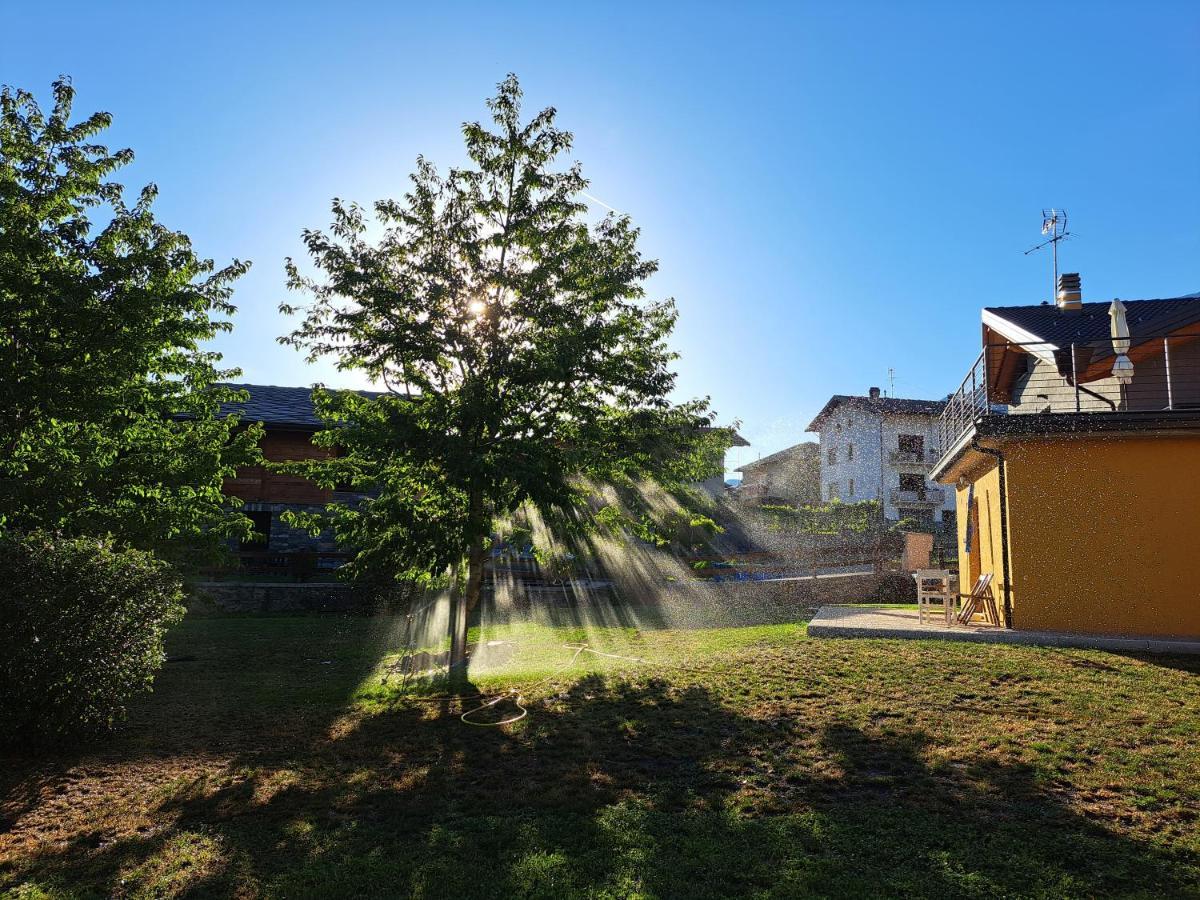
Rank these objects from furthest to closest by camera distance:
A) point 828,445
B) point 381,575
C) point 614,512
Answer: point 828,445 → point 381,575 → point 614,512

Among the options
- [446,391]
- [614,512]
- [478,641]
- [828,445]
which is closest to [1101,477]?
[614,512]

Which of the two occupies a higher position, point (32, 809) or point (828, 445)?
point (828, 445)

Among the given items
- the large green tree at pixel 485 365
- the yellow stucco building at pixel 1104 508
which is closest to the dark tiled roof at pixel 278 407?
the large green tree at pixel 485 365

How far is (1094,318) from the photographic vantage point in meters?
15.6

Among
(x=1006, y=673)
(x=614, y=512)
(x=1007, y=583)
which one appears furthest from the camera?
(x=1007, y=583)

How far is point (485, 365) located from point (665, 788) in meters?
6.13

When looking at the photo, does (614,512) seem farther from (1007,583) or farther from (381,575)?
(381,575)

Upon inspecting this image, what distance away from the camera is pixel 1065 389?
1426 centimetres

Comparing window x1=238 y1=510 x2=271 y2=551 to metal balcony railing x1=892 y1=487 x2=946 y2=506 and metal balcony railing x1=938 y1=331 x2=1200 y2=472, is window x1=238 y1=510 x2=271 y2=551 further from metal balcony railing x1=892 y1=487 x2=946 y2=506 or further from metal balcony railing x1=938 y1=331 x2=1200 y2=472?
metal balcony railing x1=892 y1=487 x2=946 y2=506

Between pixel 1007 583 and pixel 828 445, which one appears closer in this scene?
pixel 1007 583

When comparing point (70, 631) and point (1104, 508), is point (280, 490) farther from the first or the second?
point (1104, 508)

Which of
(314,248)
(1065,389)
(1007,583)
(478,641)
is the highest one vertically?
(314,248)

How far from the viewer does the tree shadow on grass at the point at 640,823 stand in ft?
13.4

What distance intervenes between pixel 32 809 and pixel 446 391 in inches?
250
